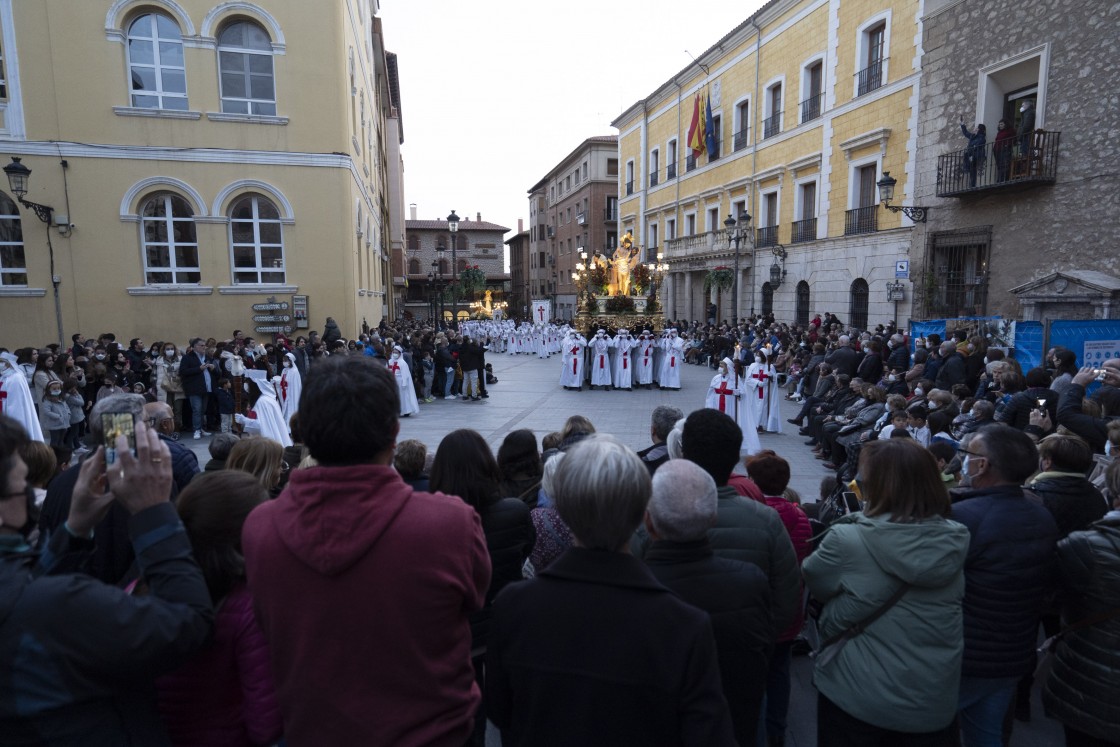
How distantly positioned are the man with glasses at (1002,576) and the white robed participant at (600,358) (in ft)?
46.8

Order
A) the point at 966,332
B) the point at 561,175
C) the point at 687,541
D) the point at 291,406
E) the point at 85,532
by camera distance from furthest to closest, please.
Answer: the point at 561,175, the point at 966,332, the point at 291,406, the point at 687,541, the point at 85,532

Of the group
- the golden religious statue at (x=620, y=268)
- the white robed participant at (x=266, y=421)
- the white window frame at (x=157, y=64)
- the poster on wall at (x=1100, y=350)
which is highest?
the white window frame at (x=157, y=64)

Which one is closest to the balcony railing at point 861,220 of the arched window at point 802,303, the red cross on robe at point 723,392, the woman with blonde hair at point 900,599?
the arched window at point 802,303

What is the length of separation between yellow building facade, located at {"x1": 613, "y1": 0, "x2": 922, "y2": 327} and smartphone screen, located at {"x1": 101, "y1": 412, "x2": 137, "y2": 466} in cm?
1951

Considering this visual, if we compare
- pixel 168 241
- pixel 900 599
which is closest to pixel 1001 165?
pixel 900 599

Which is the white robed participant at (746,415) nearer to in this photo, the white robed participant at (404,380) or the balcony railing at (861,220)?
the white robed participant at (404,380)

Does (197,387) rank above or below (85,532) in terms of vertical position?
below

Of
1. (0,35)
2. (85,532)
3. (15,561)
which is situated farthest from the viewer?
(0,35)

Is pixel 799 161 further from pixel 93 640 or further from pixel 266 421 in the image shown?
pixel 93 640

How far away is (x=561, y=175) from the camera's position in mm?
57125

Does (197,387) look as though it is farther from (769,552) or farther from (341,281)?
(769,552)

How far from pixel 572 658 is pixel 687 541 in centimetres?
62

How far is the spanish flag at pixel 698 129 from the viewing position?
30.6 m

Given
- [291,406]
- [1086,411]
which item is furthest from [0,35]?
[1086,411]
